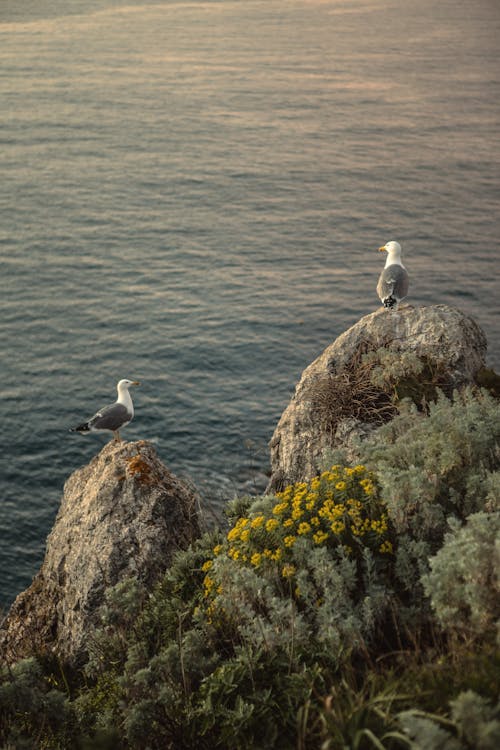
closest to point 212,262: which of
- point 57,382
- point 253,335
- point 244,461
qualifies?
point 253,335

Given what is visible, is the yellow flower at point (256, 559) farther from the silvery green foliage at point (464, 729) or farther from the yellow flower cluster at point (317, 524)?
the silvery green foliage at point (464, 729)

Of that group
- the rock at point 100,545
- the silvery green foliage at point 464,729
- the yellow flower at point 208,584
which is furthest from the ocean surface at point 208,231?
the silvery green foliage at point 464,729

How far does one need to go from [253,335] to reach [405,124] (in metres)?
38.1

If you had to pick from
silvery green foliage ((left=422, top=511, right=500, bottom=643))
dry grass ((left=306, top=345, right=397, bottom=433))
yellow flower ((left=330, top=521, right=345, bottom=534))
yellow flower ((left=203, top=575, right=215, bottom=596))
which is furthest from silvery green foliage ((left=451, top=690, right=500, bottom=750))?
dry grass ((left=306, top=345, right=397, bottom=433))

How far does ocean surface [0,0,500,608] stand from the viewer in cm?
2423

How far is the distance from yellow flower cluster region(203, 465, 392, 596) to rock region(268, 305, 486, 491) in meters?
3.12

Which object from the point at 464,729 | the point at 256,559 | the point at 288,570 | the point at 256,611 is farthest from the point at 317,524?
the point at 464,729

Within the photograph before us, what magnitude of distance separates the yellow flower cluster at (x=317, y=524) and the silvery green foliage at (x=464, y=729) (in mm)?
2713

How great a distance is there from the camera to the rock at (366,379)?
40.1 ft

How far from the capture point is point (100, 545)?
1111 cm

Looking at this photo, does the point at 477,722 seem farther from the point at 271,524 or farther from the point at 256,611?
the point at 271,524

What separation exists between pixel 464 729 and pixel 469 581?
198 cm

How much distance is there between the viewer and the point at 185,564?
9.69 metres

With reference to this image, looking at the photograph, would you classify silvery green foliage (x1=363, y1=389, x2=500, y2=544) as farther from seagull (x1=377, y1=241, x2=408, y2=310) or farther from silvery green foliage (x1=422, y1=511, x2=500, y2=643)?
seagull (x1=377, y1=241, x2=408, y2=310)
